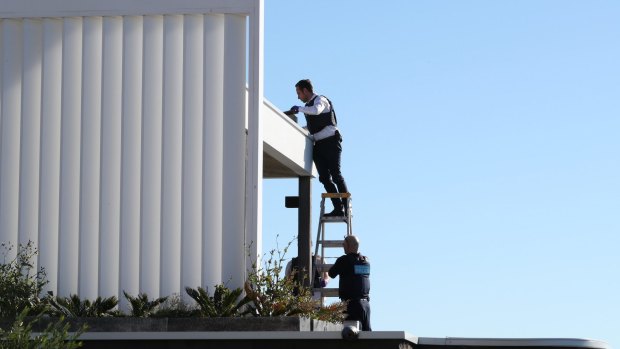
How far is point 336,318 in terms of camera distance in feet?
39.7

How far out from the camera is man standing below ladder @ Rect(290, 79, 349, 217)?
54.4ft

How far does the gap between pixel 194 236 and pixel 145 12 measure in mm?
2022

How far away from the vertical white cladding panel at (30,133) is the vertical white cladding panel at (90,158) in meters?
0.43

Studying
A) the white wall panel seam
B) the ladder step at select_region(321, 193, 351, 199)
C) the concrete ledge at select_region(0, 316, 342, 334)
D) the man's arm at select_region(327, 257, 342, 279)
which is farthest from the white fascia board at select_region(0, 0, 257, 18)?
the ladder step at select_region(321, 193, 351, 199)

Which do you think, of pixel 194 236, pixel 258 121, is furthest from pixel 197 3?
pixel 194 236

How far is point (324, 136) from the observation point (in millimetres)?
16625

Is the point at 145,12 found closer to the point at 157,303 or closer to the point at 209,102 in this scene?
the point at 209,102

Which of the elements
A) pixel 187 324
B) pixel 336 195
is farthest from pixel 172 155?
pixel 336 195

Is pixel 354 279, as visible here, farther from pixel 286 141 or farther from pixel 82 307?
pixel 82 307

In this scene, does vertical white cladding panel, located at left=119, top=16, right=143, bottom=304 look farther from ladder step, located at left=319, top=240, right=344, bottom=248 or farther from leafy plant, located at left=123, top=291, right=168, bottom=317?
ladder step, located at left=319, top=240, right=344, bottom=248

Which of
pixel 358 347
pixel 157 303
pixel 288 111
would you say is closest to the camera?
pixel 358 347

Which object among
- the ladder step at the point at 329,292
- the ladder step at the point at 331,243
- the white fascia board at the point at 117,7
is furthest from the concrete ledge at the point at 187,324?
the ladder step at the point at 331,243

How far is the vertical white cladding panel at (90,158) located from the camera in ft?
38.9

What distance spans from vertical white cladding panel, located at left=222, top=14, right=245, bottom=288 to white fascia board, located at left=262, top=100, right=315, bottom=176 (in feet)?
7.72
